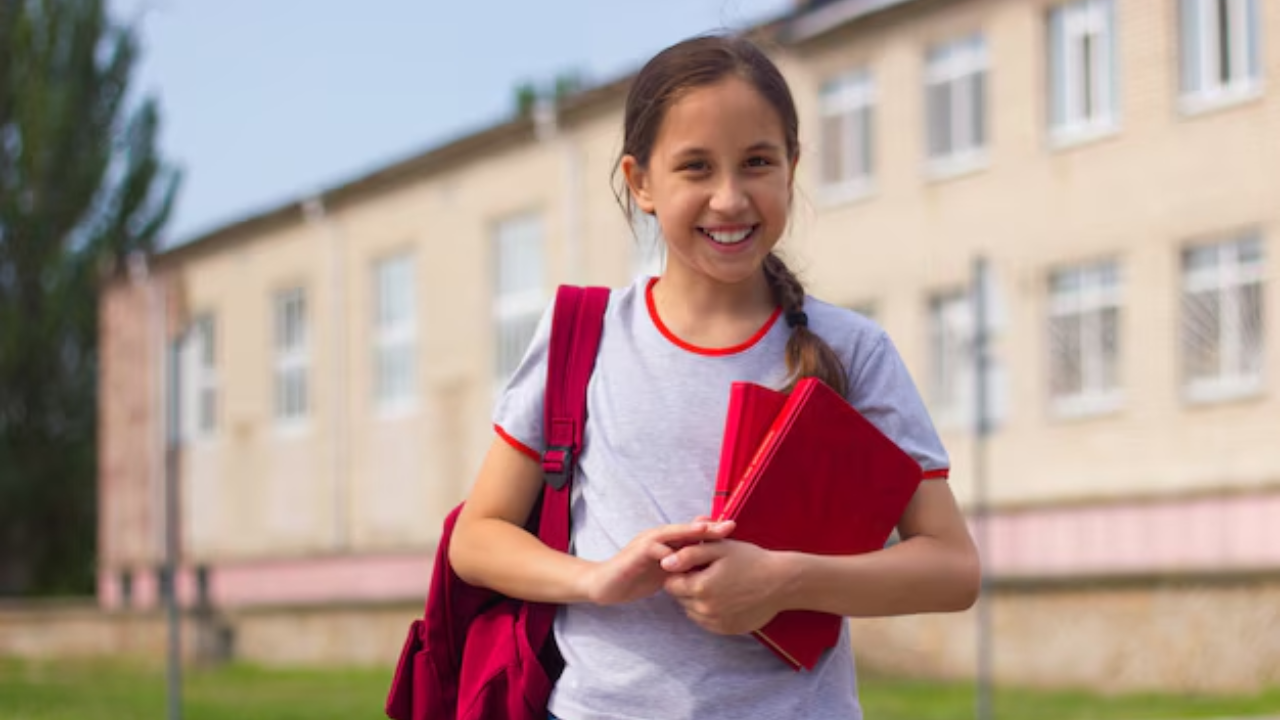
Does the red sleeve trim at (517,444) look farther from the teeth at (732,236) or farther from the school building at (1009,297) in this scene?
the school building at (1009,297)

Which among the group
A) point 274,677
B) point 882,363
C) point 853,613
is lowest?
point 274,677

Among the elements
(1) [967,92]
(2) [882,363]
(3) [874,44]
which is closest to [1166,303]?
(1) [967,92]

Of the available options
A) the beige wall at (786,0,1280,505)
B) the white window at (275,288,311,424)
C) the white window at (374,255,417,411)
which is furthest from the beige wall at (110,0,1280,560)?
the white window at (275,288,311,424)

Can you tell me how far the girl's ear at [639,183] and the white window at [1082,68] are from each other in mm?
22039

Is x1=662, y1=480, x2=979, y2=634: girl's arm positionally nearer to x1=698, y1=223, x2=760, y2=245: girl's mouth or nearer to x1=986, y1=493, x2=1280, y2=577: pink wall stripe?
x1=698, y1=223, x2=760, y2=245: girl's mouth

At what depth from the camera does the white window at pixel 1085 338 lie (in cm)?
2398

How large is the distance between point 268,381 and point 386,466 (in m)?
6.09

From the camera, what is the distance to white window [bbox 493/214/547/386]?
34.2 meters

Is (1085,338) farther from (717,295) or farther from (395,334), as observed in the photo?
(717,295)

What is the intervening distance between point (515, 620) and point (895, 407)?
562mm

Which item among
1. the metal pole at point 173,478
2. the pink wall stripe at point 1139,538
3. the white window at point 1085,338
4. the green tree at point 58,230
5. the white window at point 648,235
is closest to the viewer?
the white window at point 648,235

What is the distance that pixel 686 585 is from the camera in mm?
2506

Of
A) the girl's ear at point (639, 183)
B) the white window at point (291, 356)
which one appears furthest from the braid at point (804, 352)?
the white window at point (291, 356)

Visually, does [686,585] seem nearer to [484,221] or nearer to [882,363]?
[882,363]
